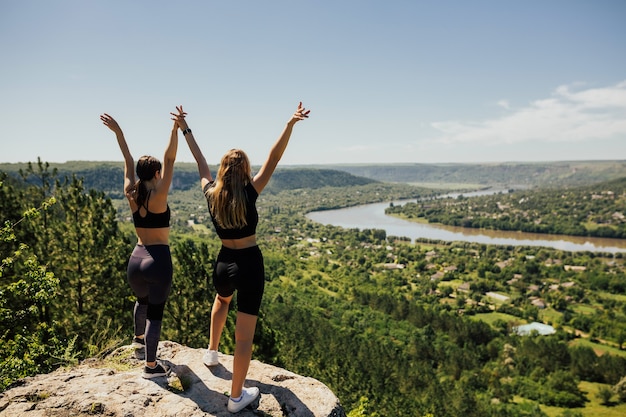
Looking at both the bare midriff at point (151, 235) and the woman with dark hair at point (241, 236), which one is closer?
the woman with dark hair at point (241, 236)

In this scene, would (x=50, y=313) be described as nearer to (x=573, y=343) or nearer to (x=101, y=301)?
(x=101, y=301)

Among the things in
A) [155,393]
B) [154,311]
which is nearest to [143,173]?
[154,311]

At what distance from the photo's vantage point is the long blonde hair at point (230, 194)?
311 centimetres

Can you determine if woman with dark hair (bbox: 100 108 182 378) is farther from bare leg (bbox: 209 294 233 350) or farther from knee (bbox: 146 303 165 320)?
bare leg (bbox: 209 294 233 350)

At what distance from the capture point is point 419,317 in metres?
52.7

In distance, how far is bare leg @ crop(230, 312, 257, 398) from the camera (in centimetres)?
327

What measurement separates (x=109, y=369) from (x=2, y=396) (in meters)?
0.84

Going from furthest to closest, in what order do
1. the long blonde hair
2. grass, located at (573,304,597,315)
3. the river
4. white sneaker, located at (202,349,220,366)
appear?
the river, grass, located at (573,304,597,315), white sneaker, located at (202,349,220,366), the long blonde hair

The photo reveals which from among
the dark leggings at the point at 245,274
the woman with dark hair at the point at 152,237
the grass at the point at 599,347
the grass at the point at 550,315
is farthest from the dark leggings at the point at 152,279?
the grass at the point at 550,315

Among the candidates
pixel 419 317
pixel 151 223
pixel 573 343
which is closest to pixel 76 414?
pixel 151 223

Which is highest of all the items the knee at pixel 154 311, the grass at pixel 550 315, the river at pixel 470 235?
the knee at pixel 154 311

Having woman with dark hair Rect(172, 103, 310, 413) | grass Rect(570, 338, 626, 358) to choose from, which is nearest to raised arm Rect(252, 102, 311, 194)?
woman with dark hair Rect(172, 103, 310, 413)

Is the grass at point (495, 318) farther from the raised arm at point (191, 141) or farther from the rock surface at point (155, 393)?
the raised arm at point (191, 141)

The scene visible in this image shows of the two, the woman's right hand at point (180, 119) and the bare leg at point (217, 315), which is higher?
the woman's right hand at point (180, 119)
